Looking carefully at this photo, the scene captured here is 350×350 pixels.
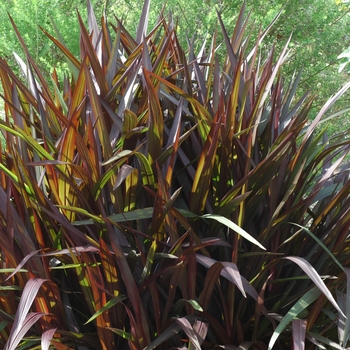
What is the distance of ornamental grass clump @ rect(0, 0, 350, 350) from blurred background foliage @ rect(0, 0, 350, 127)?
118 inches

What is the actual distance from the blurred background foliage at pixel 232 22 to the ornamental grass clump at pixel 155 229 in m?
3.00

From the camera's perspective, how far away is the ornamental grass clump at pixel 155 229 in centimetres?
126

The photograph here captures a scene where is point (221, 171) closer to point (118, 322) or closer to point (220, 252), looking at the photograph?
point (220, 252)

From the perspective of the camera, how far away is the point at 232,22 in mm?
4887

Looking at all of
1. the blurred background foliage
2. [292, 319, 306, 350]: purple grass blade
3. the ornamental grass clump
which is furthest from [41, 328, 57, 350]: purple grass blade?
the blurred background foliage

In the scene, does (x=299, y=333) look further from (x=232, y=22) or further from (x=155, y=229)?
(x=232, y=22)

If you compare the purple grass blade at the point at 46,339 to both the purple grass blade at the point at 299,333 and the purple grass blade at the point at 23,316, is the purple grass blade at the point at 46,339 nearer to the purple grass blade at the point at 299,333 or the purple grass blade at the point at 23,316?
the purple grass blade at the point at 23,316

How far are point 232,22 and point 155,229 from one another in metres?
3.94

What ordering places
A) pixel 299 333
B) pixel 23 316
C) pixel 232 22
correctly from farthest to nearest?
pixel 232 22 → pixel 299 333 → pixel 23 316

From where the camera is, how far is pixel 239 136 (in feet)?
4.91

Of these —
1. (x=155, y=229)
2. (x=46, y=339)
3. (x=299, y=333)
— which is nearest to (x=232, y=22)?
(x=155, y=229)

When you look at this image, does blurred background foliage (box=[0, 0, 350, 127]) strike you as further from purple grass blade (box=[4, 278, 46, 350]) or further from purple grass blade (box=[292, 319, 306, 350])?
purple grass blade (box=[292, 319, 306, 350])

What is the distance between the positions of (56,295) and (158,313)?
26 cm

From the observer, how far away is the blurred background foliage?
169 inches
